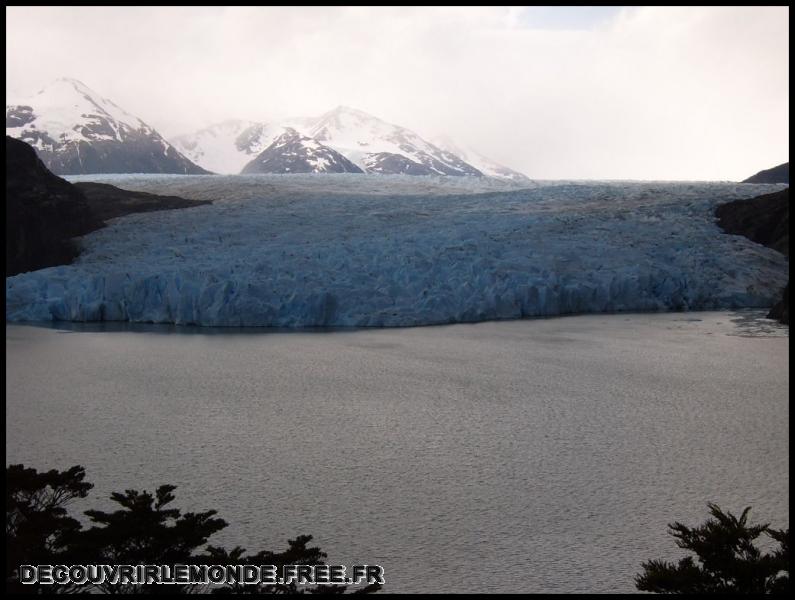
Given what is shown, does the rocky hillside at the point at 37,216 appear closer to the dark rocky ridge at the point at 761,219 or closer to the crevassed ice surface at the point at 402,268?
the crevassed ice surface at the point at 402,268

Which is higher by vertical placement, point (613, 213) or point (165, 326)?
point (613, 213)

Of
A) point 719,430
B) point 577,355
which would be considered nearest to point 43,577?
point 719,430

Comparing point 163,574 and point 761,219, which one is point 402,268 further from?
point 163,574

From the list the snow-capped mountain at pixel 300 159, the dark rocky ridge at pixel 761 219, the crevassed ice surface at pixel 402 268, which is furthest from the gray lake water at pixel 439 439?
the snow-capped mountain at pixel 300 159

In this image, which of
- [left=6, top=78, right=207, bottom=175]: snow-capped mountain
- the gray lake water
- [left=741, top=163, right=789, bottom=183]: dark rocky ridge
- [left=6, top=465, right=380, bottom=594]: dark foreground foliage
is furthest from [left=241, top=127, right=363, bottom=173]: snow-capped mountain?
[left=6, top=465, right=380, bottom=594]: dark foreground foliage

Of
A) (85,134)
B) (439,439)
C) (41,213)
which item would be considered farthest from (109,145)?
(439,439)

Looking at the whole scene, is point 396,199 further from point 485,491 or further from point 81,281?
point 485,491
